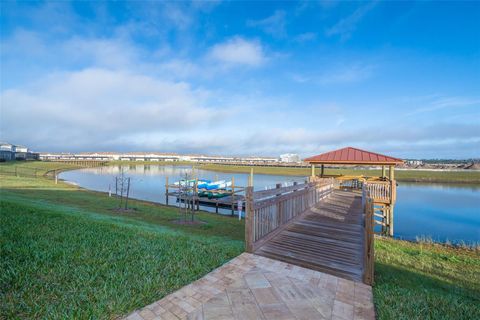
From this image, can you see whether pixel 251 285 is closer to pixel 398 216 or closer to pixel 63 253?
pixel 63 253

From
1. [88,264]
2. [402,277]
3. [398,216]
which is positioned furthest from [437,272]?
[398,216]

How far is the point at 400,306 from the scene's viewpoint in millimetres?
2928

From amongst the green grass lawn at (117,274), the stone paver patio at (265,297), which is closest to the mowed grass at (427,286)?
the green grass lawn at (117,274)

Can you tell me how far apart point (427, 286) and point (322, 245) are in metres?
1.95

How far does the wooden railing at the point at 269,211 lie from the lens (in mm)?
4605

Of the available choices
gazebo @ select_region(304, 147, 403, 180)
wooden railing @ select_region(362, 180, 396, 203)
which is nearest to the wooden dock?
gazebo @ select_region(304, 147, 403, 180)

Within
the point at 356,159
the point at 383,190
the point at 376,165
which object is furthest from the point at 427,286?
the point at 376,165

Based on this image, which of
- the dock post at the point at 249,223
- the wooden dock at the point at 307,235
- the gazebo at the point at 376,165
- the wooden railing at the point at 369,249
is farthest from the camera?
the gazebo at the point at 376,165

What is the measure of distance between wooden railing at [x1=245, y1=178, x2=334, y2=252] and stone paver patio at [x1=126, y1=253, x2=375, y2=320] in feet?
3.03

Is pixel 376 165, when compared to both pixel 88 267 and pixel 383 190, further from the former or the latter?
pixel 88 267

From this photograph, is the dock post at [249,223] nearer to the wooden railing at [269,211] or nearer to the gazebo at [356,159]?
the wooden railing at [269,211]

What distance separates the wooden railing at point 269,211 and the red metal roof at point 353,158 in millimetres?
6175

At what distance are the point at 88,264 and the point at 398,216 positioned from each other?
2047cm

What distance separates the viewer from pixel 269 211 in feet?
17.6
